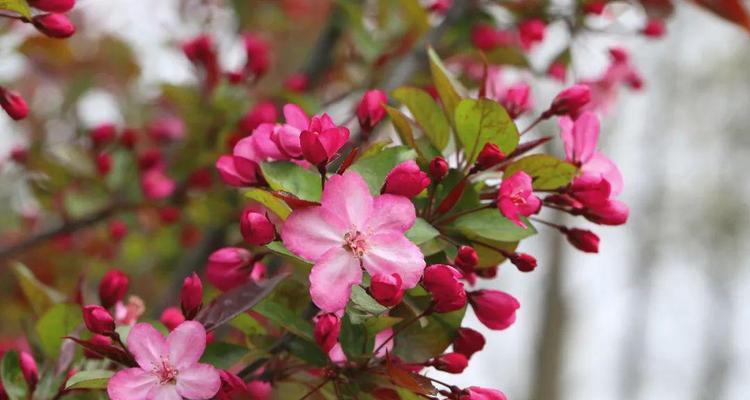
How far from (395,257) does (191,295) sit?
230mm

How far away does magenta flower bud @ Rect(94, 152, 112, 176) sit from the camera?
1917 mm

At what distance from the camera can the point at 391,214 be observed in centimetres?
82

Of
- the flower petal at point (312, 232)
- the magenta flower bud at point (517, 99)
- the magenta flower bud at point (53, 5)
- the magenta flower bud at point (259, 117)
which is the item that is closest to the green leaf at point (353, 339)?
the flower petal at point (312, 232)

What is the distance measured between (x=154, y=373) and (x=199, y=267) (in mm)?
1115

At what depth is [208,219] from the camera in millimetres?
1859

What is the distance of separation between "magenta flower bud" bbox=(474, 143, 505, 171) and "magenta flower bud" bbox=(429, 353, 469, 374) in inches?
8.5

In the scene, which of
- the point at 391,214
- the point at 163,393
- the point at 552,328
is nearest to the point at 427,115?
the point at 391,214

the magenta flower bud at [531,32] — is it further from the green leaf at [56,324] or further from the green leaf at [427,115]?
the green leaf at [56,324]

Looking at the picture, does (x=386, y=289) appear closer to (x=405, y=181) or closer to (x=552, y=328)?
(x=405, y=181)

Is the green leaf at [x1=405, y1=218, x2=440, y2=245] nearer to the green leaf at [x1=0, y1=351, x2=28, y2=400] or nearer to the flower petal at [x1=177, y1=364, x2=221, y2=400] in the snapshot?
the flower petal at [x1=177, y1=364, x2=221, y2=400]

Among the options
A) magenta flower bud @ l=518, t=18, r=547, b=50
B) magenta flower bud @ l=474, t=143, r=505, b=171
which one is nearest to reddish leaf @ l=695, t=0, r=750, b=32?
magenta flower bud @ l=518, t=18, r=547, b=50

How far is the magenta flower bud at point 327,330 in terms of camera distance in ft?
2.69

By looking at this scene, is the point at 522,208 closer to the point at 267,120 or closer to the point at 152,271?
the point at 267,120

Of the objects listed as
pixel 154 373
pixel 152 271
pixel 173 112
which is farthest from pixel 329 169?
pixel 173 112
